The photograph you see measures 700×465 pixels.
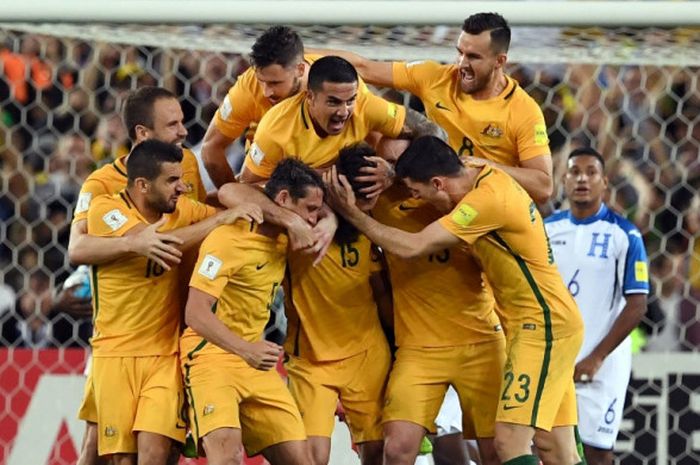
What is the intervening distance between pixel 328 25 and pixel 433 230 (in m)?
1.30

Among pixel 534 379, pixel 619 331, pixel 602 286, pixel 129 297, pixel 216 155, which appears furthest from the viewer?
pixel 602 286

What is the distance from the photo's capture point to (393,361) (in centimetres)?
559

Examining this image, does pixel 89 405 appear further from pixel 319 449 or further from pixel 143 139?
pixel 143 139

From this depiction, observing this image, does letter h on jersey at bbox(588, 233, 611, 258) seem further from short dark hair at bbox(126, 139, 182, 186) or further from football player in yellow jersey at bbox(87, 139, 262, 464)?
short dark hair at bbox(126, 139, 182, 186)

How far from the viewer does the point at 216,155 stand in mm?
5707

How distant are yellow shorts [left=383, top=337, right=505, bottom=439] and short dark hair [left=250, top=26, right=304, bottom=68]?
1.04 m

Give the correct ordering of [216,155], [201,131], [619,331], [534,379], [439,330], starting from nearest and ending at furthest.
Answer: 1. [534,379]
2. [439,330]
3. [216,155]
4. [619,331]
5. [201,131]

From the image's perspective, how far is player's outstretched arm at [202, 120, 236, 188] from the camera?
568cm

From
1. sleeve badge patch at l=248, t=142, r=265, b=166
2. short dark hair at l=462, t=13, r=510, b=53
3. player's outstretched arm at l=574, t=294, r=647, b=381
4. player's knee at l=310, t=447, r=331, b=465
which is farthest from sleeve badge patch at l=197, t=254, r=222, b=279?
player's outstretched arm at l=574, t=294, r=647, b=381

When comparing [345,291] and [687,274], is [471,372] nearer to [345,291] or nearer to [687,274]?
[345,291]

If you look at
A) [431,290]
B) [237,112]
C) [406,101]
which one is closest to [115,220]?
[237,112]

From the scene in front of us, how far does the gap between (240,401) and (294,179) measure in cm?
73

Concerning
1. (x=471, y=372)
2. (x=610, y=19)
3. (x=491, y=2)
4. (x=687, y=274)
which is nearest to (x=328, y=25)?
(x=491, y=2)

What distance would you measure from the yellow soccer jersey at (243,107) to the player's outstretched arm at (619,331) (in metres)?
1.78
